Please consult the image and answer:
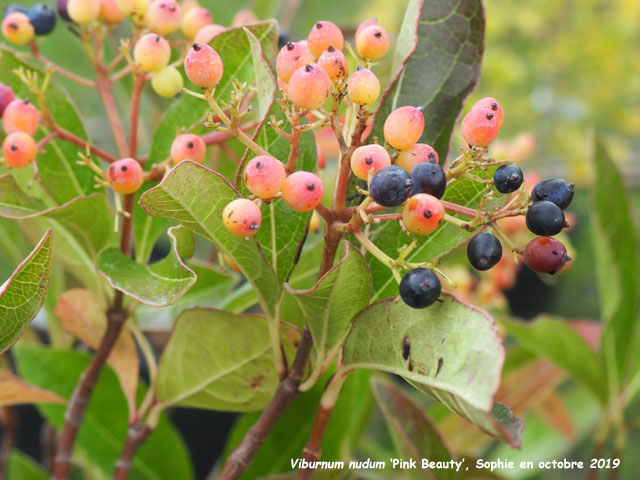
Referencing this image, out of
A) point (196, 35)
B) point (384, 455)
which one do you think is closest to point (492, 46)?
point (384, 455)

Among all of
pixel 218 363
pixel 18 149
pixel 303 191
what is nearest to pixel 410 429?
pixel 218 363

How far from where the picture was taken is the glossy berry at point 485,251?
41 cm

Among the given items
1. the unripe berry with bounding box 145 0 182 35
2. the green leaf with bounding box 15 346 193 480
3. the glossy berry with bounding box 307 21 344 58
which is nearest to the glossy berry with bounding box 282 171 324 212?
the glossy berry with bounding box 307 21 344 58

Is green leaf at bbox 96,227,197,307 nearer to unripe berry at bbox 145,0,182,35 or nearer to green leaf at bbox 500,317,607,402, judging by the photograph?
unripe berry at bbox 145,0,182,35

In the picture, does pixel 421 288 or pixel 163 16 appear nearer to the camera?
pixel 421 288

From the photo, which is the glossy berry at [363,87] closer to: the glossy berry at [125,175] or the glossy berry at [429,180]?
the glossy berry at [429,180]

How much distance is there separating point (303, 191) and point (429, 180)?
0.08m

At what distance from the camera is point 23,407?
132 cm

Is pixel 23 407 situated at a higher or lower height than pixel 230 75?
lower

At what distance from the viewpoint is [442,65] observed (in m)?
0.54

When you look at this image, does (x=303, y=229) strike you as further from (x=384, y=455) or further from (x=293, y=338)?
(x=384, y=455)

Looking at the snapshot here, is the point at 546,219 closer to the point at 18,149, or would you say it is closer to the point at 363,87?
the point at 363,87

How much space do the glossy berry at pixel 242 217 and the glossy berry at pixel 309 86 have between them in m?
0.07

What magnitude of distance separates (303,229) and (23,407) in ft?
3.53
